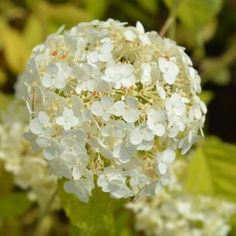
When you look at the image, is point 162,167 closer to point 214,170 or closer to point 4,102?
point 214,170

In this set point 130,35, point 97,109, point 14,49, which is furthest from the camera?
point 14,49

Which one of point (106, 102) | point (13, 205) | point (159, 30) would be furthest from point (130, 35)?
point (159, 30)

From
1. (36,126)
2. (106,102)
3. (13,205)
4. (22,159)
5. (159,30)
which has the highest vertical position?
(106,102)

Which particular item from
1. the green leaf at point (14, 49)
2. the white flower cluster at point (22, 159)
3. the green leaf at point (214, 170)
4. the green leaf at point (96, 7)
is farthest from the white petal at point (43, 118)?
the green leaf at point (96, 7)

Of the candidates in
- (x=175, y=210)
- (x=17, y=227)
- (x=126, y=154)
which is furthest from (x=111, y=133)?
(x=17, y=227)

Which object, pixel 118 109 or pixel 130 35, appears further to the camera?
pixel 130 35

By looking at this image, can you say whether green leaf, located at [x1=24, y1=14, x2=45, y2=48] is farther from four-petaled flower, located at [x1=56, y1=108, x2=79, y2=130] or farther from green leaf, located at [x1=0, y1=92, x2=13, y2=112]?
four-petaled flower, located at [x1=56, y1=108, x2=79, y2=130]
